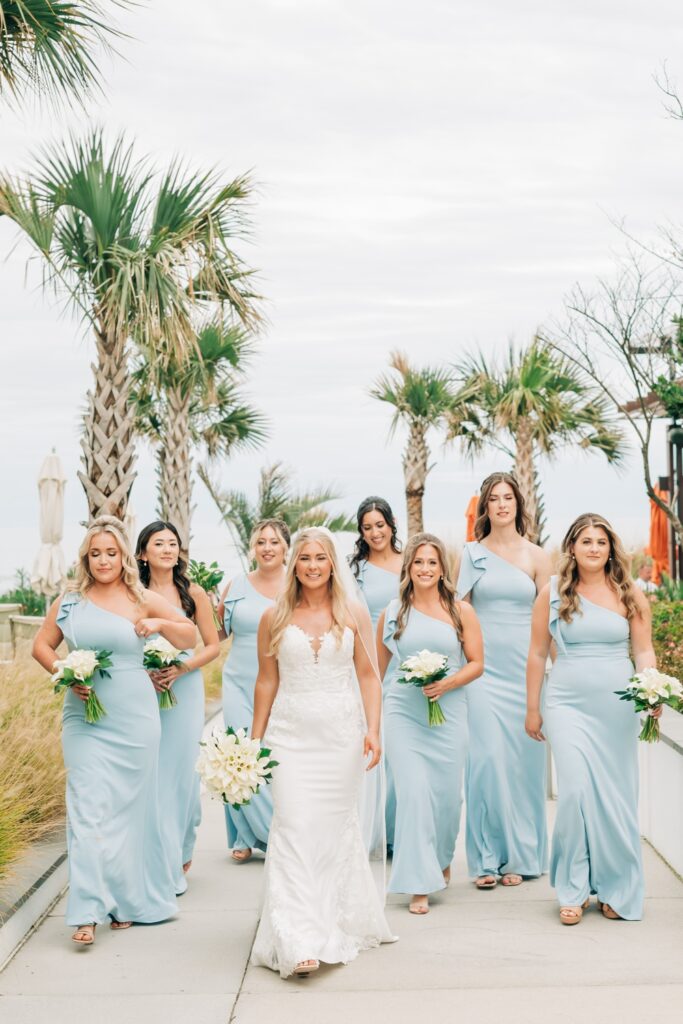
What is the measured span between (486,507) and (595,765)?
82.6 inches

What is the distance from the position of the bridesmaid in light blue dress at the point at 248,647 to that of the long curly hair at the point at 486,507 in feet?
4.44

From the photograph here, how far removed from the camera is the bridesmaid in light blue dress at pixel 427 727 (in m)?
7.58

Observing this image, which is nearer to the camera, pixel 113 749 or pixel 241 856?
pixel 113 749

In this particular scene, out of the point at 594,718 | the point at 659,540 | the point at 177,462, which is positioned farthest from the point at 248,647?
the point at 659,540

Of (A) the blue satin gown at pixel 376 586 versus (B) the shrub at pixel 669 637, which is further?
(B) the shrub at pixel 669 637

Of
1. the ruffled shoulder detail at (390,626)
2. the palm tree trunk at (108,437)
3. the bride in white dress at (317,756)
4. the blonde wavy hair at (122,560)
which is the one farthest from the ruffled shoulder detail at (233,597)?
the palm tree trunk at (108,437)

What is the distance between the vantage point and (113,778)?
279 inches

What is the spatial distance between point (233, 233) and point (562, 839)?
11106mm

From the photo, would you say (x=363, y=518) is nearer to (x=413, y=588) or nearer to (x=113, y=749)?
(x=413, y=588)

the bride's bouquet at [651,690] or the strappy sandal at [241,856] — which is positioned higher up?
the bride's bouquet at [651,690]

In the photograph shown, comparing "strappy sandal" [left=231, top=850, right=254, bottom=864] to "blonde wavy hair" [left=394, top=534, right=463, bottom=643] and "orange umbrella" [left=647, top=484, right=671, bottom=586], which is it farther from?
"orange umbrella" [left=647, top=484, right=671, bottom=586]

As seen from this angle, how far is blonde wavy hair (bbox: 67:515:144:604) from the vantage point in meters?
7.31

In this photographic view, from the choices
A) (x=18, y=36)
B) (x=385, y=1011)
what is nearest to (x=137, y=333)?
(x=18, y=36)

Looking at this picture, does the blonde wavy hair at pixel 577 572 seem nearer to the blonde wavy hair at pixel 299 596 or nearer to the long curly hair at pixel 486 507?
the long curly hair at pixel 486 507
